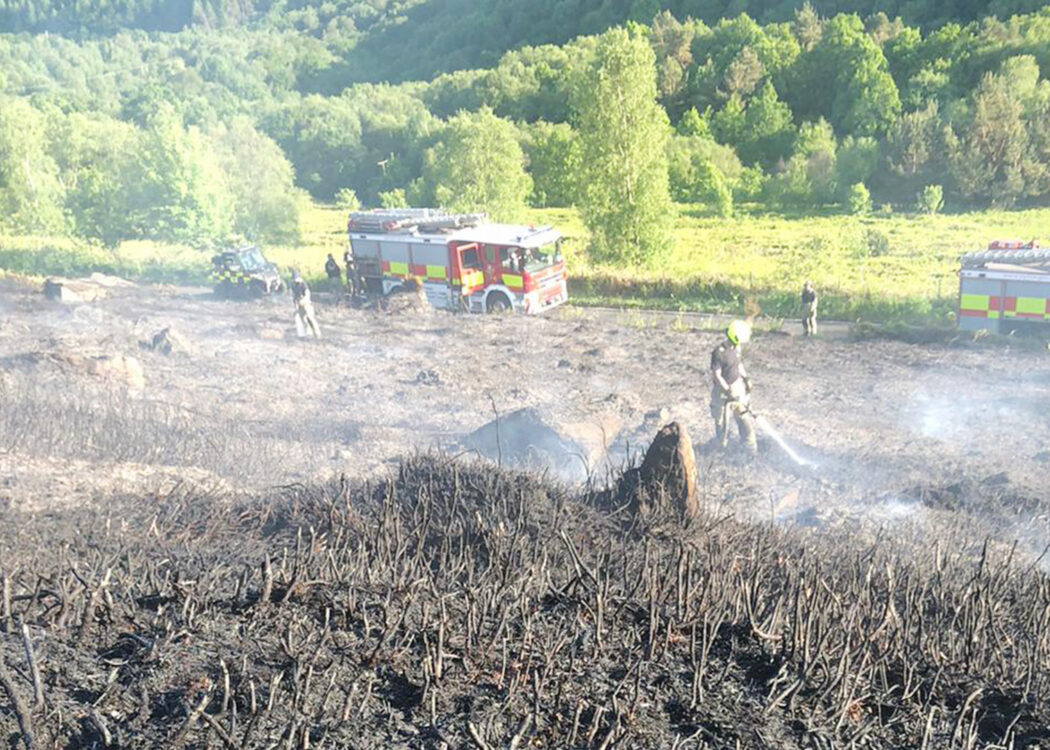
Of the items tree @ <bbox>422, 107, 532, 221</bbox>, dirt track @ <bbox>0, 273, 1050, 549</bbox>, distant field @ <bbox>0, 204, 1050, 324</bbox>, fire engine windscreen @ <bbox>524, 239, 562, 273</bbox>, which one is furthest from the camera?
tree @ <bbox>422, 107, 532, 221</bbox>

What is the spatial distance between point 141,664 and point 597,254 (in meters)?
24.8

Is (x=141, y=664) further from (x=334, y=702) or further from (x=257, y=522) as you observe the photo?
(x=257, y=522)

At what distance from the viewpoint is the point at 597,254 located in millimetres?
→ 29094

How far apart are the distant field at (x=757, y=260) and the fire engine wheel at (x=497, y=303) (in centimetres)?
369

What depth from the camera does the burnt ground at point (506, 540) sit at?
494 cm

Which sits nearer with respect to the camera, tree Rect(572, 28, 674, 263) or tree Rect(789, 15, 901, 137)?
tree Rect(572, 28, 674, 263)

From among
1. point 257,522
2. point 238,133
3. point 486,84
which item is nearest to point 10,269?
point 238,133

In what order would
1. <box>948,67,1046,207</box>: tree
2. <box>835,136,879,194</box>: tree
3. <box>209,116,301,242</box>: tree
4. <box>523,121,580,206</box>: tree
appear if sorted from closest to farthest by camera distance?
<box>209,116,301,242</box>: tree, <box>948,67,1046,207</box>: tree, <box>835,136,879,194</box>: tree, <box>523,121,580,206</box>: tree

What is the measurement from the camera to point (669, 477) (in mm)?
8297

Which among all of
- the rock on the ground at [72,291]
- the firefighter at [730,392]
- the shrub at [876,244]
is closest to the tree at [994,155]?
the shrub at [876,244]

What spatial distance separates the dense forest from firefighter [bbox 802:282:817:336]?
10.2 meters

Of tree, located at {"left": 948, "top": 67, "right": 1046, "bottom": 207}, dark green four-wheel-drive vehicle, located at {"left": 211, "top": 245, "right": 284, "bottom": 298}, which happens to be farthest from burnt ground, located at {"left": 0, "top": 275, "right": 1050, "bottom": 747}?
tree, located at {"left": 948, "top": 67, "right": 1046, "bottom": 207}

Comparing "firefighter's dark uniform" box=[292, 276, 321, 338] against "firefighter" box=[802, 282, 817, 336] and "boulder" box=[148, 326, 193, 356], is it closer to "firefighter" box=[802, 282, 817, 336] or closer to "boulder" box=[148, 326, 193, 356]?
"boulder" box=[148, 326, 193, 356]

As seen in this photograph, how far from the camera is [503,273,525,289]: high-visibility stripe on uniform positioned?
Answer: 21.8m
